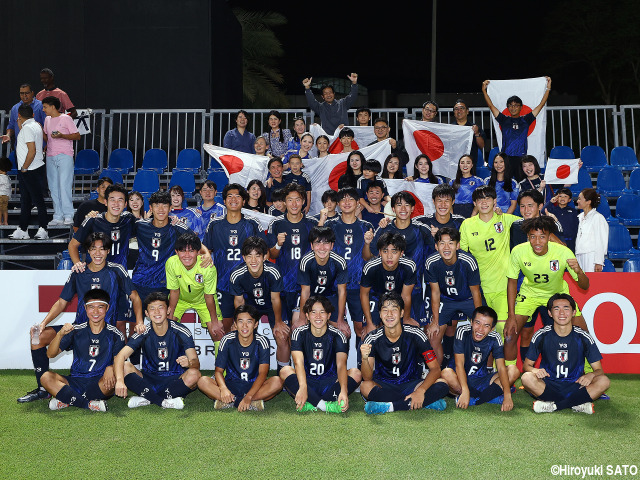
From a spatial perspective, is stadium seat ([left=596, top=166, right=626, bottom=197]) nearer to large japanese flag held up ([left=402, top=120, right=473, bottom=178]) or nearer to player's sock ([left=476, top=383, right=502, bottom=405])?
large japanese flag held up ([left=402, top=120, right=473, bottom=178])

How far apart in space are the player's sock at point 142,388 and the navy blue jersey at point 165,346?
10.8 inches

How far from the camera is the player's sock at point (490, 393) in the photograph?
7562 mm

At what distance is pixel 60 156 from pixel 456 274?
24.3 ft

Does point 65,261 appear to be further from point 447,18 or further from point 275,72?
point 447,18

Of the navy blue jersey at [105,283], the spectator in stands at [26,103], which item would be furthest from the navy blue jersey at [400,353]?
the spectator in stands at [26,103]

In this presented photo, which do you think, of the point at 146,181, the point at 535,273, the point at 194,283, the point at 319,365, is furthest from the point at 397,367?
the point at 146,181

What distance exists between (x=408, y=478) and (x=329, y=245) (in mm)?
3153

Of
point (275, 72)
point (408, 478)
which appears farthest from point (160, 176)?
point (275, 72)

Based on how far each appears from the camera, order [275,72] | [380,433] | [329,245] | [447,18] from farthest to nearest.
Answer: [447,18], [275,72], [329,245], [380,433]

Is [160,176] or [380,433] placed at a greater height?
[160,176]

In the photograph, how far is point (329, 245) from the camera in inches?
316

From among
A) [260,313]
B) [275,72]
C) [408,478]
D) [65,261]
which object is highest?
[275,72]

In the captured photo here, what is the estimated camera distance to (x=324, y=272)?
8133 millimetres

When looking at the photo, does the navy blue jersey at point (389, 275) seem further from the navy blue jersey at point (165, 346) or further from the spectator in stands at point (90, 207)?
the spectator in stands at point (90, 207)
